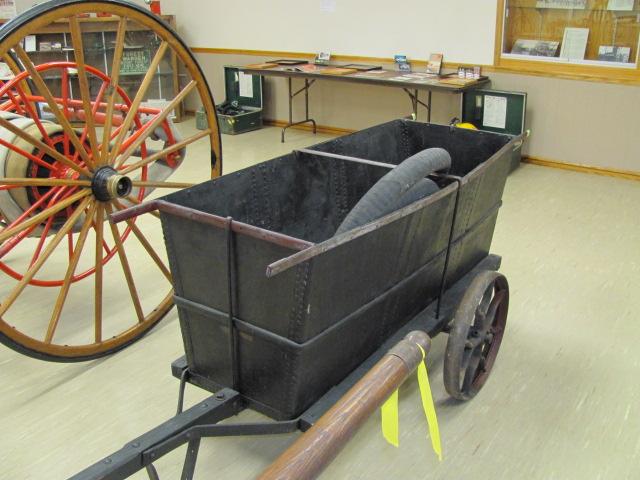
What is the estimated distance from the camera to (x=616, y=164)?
5035 mm

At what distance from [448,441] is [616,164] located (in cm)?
366

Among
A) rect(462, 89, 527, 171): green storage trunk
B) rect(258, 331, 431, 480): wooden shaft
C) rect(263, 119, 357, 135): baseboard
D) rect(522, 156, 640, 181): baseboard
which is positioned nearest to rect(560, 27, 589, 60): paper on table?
rect(462, 89, 527, 171): green storage trunk

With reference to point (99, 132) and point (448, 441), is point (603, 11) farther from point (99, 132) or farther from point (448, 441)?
point (99, 132)

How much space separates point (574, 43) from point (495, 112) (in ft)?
2.57

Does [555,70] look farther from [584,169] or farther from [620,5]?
[584,169]

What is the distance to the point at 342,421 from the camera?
3.53 feet

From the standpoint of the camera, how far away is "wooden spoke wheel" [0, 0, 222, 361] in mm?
2193

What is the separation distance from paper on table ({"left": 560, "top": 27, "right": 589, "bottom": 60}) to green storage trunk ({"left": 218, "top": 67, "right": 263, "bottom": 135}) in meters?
3.03

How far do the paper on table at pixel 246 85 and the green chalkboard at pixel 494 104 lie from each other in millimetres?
2474

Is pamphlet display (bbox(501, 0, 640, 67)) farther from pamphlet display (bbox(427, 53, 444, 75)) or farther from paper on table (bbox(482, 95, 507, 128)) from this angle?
pamphlet display (bbox(427, 53, 444, 75))

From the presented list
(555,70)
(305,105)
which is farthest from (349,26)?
(555,70)

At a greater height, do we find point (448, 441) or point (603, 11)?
point (603, 11)

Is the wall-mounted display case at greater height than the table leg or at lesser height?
greater

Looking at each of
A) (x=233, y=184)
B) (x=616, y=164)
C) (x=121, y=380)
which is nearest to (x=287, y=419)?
(x=233, y=184)
